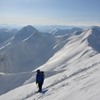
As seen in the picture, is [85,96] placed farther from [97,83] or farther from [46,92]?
[46,92]

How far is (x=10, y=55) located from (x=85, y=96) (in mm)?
176766

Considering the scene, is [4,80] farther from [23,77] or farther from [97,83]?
[97,83]

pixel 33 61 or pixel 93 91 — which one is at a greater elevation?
pixel 93 91

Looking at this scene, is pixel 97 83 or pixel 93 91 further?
pixel 97 83

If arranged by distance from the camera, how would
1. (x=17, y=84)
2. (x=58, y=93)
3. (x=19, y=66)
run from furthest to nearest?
1. (x=19, y=66)
2. (x=17, y=84)
3. (x=58, y=93)

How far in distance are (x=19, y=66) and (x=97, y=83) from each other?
155 m

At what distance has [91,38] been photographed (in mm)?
163625

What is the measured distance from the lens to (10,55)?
7598 inches

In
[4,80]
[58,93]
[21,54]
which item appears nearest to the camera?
[58,93]

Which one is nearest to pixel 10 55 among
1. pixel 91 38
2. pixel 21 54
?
pixel 21 54

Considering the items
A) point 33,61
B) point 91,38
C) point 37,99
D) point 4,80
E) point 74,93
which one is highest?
point 74,93

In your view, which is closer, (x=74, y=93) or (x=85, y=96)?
(x=85, y=96)

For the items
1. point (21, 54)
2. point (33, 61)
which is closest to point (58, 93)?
point (33, 61)

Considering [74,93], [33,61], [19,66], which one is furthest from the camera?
[33,61]
